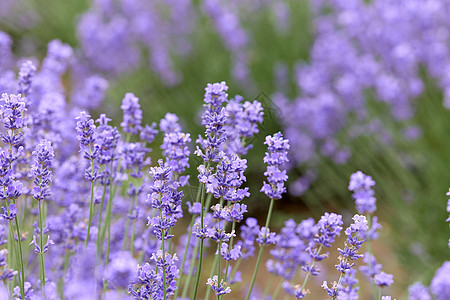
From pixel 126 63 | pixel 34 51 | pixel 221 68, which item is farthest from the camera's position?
pixel 34 51

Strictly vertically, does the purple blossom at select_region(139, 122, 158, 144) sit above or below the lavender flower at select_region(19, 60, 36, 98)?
below

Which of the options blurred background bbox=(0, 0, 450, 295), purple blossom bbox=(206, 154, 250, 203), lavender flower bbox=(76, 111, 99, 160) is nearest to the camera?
purple blossom bbox=(206, 154, 250, 203)

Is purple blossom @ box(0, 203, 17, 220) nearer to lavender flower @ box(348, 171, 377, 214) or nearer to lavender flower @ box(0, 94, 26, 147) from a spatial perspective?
lavender flower @ box(0, 94, 26, 147)

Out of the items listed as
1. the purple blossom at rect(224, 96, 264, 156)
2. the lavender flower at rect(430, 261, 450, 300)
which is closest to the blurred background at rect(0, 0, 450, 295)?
the purple blossom at rect(224, 96, 264, 156)

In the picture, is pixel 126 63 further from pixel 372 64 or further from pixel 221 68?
pixel 372 64

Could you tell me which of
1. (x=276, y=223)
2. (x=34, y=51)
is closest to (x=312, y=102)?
(x=276, y=223)

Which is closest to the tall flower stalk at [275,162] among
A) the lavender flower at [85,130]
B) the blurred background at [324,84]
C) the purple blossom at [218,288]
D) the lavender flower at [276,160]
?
the lavender flower at [276,160]

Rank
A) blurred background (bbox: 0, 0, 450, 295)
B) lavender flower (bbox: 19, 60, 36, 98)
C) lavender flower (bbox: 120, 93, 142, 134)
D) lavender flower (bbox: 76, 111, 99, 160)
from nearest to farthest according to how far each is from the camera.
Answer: lavender flower (bbox: 76, 111, 99, 160)
lavender flower (bbox: 120, 93, 142, 134)
lavender flower (bbox: 19, 60, 36, 98)
blurred background (bbox: 0, 0, 450, 295)

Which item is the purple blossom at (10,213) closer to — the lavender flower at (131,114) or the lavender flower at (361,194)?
the lavender flower at (131,114)

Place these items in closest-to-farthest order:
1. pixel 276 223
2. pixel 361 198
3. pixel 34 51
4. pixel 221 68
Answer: pixel 361 198, pixel 276 223, pixel 221 68, pixel 34 51
